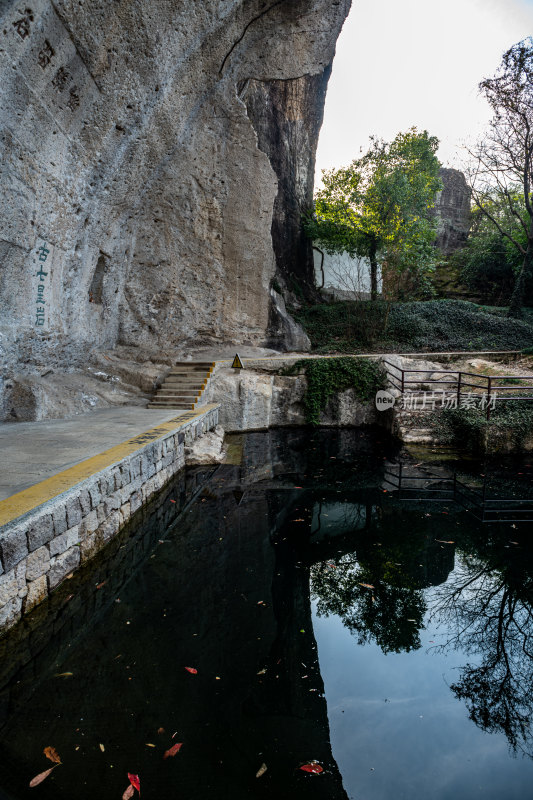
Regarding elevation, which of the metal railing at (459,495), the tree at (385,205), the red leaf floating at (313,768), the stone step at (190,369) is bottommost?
the metal railing at (459,495)

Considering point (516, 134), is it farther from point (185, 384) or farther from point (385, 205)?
point (185, 384)

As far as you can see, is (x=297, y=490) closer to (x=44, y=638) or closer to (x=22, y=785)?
(x=44, y=638)

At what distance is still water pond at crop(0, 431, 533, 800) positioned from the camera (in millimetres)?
2148

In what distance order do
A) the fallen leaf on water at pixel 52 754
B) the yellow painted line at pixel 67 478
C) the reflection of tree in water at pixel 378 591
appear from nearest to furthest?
the fallen leaf on water at pixel 52 754 → the yellow painted line at pixel 67 478 → the reflection of tree in water at pixel 378 591

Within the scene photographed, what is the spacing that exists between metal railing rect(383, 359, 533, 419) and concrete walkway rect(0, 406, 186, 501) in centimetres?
519

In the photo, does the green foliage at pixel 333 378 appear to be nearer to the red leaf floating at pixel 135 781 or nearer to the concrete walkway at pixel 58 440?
the concrete walkway at pixel 58 440

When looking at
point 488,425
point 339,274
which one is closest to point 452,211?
point 339,274

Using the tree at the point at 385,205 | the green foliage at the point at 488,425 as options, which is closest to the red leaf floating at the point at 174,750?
the green foliage at the point at 488,425

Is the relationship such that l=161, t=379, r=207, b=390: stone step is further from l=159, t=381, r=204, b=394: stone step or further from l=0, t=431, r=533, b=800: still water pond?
l=0, t=431, r=533, b=800: still water pond

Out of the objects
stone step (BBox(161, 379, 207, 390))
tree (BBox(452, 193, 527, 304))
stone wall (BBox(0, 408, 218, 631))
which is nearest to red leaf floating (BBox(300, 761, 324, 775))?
stone wall (BBox(0, 408, 218, 631))

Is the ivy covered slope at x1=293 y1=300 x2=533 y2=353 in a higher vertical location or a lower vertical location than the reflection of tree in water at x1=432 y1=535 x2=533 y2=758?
higher

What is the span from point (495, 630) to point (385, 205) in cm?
1422

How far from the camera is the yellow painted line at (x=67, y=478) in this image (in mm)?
3270

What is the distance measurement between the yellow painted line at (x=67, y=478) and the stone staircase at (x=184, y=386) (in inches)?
103
